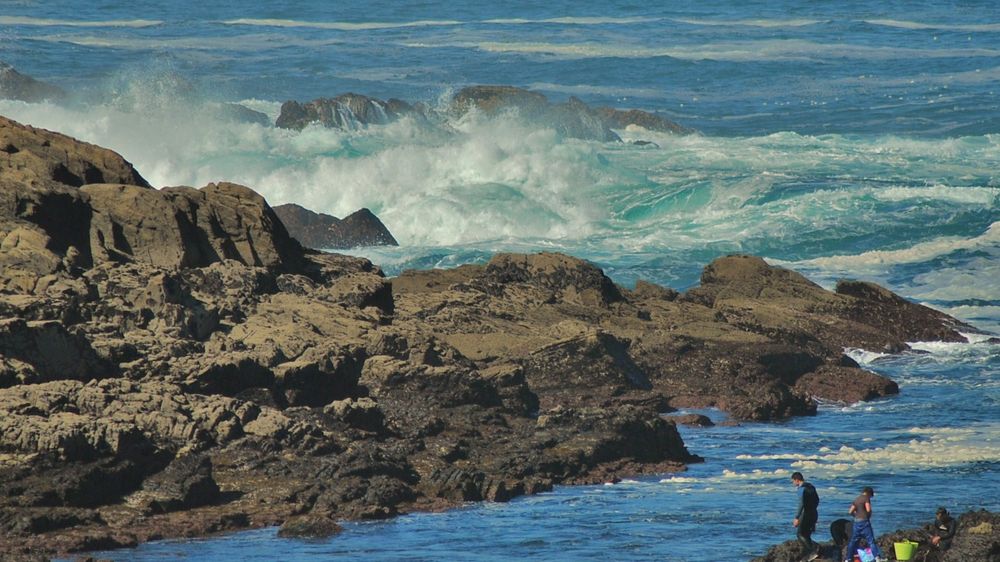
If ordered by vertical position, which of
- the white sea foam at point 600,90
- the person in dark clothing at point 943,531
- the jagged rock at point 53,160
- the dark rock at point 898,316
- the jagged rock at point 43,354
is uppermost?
the jagged rock at point 53,160

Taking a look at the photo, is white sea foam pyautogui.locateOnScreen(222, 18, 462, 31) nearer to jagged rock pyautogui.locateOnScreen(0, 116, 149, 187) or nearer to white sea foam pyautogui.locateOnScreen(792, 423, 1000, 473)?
jagged rock pyautogui.locateOnScreen(0, 116, 149, 187)

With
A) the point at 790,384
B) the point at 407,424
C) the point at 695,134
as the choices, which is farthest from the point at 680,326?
the point at 695,134

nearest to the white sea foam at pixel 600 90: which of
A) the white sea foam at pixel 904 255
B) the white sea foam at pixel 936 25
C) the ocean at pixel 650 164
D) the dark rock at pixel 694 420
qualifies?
the ocean at pixel 650 164

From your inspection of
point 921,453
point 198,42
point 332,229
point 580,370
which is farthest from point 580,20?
point 921,453

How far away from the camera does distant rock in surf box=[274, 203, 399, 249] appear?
1495 inches

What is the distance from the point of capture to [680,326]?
2733cm

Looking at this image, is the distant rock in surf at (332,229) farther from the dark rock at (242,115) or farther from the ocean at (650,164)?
the dark rock at (242,115)

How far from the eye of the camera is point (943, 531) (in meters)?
Answer: 15.8

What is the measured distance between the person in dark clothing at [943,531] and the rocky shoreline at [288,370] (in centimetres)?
477

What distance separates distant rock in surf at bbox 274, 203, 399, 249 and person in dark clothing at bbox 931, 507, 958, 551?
22.9 meters

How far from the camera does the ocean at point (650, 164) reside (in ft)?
63.3

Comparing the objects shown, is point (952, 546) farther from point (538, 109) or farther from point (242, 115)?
point (538, 109)

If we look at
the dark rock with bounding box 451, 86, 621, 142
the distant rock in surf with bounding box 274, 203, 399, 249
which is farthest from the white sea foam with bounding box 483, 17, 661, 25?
the distant rock in surf with bounding box 274, 203, 399, 249

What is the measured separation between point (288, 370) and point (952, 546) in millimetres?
7816
